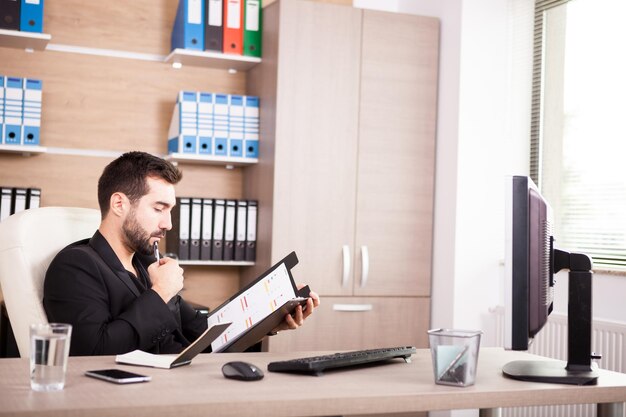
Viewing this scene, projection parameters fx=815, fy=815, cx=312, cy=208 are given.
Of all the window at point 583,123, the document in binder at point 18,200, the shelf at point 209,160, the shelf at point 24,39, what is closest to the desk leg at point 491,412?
the window at point 583,123

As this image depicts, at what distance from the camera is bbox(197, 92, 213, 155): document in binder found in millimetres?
3850

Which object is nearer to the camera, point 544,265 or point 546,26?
point 544,265

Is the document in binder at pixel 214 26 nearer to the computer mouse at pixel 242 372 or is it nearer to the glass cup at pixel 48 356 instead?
Answer: the computer mouse at pixel 242 372

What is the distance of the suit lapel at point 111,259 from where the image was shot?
231 centimetres

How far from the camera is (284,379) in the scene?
1639 mm

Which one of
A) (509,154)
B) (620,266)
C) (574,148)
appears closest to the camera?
(620,266)

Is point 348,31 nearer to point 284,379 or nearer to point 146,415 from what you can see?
point 284,379

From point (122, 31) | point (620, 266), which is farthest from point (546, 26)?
point (122, 31)

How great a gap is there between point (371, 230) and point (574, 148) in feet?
3.40

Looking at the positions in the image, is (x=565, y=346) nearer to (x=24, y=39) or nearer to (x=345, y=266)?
(x=345, y=266)

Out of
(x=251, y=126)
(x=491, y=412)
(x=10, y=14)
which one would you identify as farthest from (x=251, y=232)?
(x=491, y=412)

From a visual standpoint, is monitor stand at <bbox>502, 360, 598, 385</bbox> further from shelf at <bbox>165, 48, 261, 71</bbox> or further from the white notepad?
shelf at <bbox>165, 48, 261, 71</bbox>

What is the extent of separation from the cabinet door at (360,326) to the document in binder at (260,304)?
5.45ft

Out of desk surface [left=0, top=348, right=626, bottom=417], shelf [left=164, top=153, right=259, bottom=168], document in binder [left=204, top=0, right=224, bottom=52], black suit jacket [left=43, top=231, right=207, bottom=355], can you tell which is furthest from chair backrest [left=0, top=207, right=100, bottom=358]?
document in binder [left=204, top=0, right=224, bottom=52]
